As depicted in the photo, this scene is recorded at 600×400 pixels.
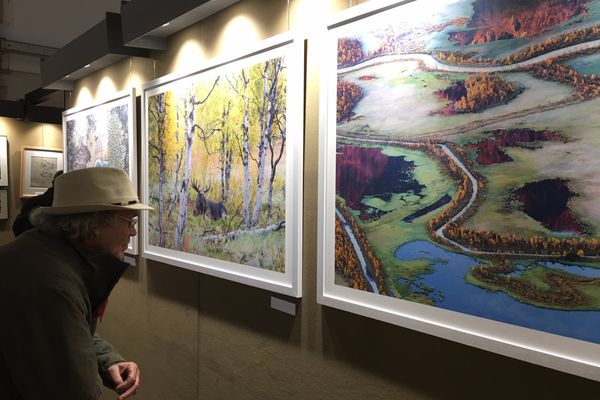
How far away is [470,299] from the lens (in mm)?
1724

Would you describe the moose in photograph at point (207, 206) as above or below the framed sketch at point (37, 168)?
below

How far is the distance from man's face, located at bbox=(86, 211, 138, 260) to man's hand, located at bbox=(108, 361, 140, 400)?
597mm

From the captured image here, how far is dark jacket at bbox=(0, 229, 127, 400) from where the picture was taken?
60.1 inches

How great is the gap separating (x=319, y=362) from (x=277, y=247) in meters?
0.63

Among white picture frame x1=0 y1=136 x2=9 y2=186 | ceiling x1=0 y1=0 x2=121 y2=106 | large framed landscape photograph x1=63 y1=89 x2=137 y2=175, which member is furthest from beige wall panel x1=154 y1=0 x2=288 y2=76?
white picture frame x1=0 y1=136 x2=9 y2=186

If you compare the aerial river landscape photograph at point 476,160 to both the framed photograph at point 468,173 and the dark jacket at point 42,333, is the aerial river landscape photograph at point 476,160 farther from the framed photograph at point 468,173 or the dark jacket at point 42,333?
the dark jacket at point 42,333

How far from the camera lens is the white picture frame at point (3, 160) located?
6.75m

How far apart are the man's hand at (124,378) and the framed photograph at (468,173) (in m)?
0.98

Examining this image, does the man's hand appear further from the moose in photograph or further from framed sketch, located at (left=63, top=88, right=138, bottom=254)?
framed sketch, located at (left=63, top=88, right=138, bottom=254)

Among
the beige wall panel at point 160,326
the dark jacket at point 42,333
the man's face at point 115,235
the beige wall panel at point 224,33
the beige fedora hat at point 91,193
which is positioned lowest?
the beige wall panel at point 160,326

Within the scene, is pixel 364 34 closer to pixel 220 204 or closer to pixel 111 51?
pixel 220 204

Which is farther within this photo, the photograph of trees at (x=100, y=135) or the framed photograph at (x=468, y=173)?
the photograph of trees at (x=100, y=135)

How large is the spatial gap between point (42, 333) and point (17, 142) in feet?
21.2

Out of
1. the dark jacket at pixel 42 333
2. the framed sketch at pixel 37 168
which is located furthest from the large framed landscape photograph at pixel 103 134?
the dark jacket at pixel 42 333
